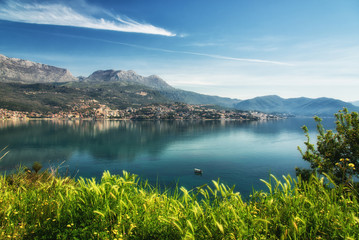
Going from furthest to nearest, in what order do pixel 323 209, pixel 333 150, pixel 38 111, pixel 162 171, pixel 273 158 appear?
1. pixel 38 111
2. pixel 273 158
3. pixel 162 171
4. pixel 333 150
5. pixel 323 209

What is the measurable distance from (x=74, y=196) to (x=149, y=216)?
126 cm

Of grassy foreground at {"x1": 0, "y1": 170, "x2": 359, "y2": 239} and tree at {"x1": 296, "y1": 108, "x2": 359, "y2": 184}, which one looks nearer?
grassy foreground at {"x1": 0, "y1": 170, "x2": 359, "y2": 239}

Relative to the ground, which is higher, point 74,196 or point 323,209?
point 323,209

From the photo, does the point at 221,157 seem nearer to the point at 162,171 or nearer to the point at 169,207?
the point at 162,171

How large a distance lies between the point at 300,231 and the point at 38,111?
8841 inches

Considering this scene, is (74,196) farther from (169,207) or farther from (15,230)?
(169,207)

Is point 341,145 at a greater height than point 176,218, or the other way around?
point 176,218

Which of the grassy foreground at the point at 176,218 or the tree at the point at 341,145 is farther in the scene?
the tree at the point at 341,145

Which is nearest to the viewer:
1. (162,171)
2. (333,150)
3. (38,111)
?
(333,150)

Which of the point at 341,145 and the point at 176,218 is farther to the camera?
the point at 341,145

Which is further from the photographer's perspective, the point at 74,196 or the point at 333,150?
the point at 333,150

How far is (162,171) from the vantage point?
1767 inches

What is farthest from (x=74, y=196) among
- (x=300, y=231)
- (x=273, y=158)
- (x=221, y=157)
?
(x=273, y=158)

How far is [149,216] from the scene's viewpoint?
2.81 m
